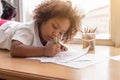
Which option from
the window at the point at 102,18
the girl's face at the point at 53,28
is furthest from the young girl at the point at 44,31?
the window at the point at 102,18

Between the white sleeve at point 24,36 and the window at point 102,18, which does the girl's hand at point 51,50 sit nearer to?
the white sleeve at point 24,36

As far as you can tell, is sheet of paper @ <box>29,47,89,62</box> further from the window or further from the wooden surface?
the window

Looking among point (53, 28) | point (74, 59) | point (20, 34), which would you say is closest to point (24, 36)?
point (20, 34)

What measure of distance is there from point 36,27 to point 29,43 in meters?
0.11

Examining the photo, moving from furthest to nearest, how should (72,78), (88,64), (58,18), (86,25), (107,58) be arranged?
1. (86,25)
2. (58,18)
3. (107,58)
4. (88,64)
5. (72,78)

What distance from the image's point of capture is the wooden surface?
0.82 meters

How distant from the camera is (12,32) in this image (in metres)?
1.27

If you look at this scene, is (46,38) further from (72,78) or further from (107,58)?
(72,78)

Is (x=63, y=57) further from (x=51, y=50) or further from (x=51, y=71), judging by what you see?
(x=51, y=71)

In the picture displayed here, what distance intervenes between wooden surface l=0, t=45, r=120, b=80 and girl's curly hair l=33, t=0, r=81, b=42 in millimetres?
272

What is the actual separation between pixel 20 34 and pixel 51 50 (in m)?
0.17

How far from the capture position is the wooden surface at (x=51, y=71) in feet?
2.68

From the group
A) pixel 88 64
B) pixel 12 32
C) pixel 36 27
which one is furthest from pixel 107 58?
pixel 12 32

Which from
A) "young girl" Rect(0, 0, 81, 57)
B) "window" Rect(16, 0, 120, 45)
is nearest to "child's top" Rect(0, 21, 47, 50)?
"young girl" Rect(0, 0, 81, 57)
